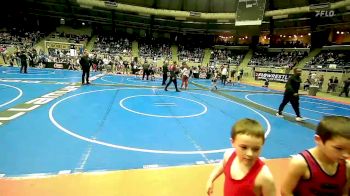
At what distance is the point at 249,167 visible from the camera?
177 centimetres

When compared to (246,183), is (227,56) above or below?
above

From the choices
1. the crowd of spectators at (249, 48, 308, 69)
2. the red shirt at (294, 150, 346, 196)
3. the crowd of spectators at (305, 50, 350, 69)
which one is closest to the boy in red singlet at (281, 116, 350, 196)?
the red shirt at (294, 150, 346, 196)

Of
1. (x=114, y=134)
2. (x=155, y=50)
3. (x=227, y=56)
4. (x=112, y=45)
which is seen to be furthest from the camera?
(x=227, y=56)

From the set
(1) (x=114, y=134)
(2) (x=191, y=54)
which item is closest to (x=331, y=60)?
(2) (x=191, y=54)

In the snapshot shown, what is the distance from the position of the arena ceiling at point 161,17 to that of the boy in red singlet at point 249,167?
3321 centimetres

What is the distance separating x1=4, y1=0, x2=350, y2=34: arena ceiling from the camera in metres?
32.1

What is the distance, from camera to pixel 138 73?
27.3 metres

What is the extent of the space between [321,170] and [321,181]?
8 centimetres

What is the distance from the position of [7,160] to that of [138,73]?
77.3 feet

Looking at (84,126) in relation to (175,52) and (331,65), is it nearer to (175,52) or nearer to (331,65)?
(331,65)

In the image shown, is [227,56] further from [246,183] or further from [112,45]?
[246,183]

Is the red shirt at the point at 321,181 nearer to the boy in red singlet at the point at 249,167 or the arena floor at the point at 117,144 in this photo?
the boy in red singlet at the point at 249,167

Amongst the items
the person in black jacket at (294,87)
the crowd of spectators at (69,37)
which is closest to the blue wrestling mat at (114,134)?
the person in black jacket at (294,87)

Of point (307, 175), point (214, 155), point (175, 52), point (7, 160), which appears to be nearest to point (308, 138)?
point (214, 155)
